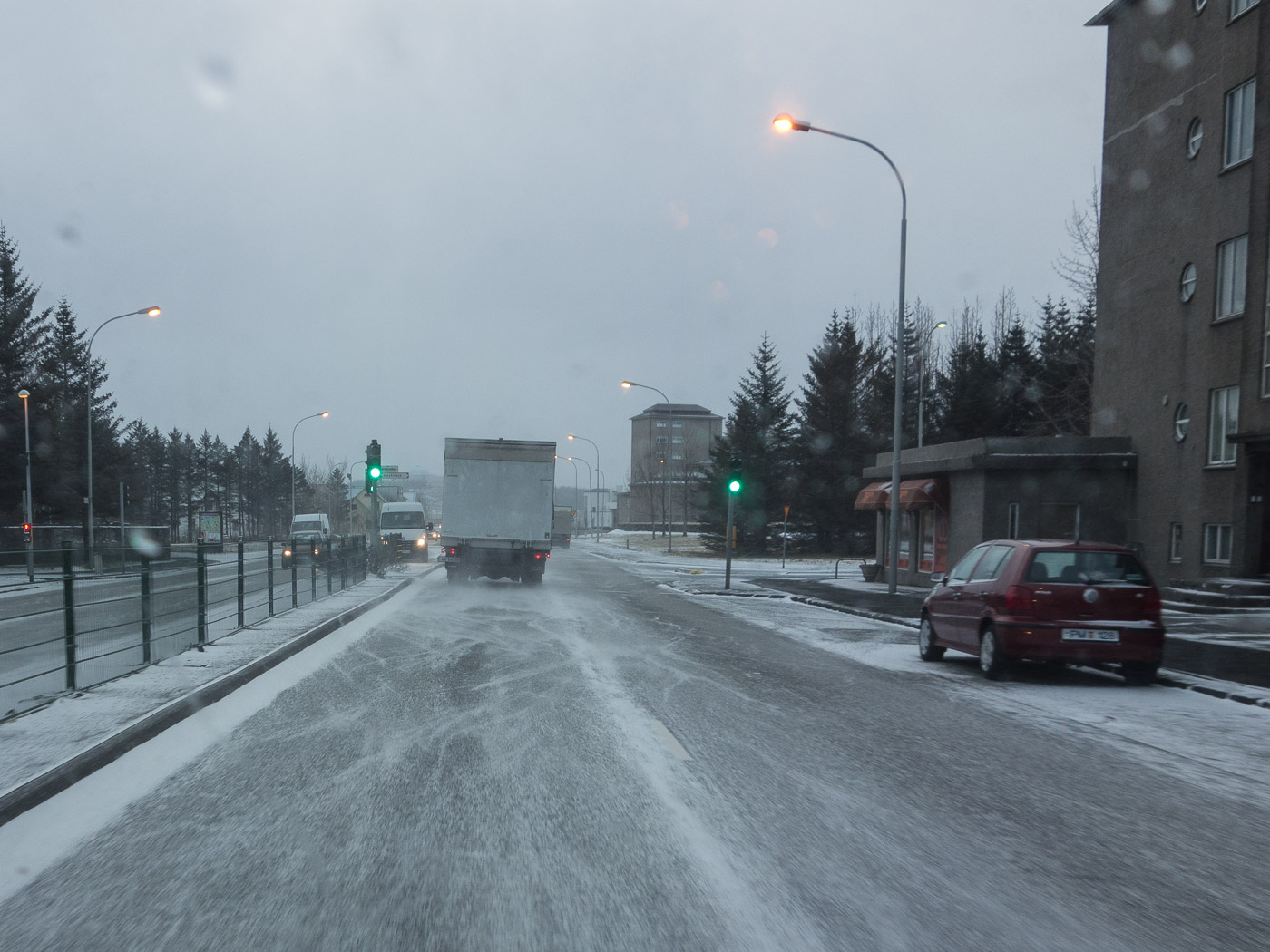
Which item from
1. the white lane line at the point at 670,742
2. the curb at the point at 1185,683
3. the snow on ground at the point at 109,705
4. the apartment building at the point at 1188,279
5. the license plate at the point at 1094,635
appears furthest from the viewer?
the apartment building at the point at 1188,279

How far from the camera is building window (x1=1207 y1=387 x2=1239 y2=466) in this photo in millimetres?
22500

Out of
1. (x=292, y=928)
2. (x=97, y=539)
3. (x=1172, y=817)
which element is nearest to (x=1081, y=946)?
(x=1172, y=817)

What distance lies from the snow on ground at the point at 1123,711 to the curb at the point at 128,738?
6800 millimetres

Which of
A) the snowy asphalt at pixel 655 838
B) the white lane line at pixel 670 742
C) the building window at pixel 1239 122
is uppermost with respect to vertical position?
the building window at pixel 1239 122

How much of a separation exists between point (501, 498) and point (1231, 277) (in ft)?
58.0

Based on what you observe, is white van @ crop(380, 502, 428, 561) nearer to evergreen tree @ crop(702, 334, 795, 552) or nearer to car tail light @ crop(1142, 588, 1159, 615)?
evergreen tree @ crop(702, 334, 795, 552)

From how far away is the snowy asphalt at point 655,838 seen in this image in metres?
4.04

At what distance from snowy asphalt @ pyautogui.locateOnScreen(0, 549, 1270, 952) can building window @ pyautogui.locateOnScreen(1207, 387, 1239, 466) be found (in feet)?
53.9

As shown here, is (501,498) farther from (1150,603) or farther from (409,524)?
(409,524)

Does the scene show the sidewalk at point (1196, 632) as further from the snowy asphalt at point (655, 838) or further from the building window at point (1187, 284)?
the building window at point (1187, 284)

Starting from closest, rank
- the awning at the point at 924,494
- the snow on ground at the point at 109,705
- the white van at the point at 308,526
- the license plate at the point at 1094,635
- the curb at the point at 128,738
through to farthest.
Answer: the curb at the point at 128,738, the snow on ground at the point at 109,705, the license plate at the point at 1094,635, the awning at the point at 924,494, the white van at the point at 308,526

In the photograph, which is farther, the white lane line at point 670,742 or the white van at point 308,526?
the white van at point 308,526

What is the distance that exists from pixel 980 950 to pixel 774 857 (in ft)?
4.05

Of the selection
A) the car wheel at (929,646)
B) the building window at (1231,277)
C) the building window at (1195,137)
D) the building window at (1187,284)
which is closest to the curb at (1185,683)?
the car wheel at (929,646)
